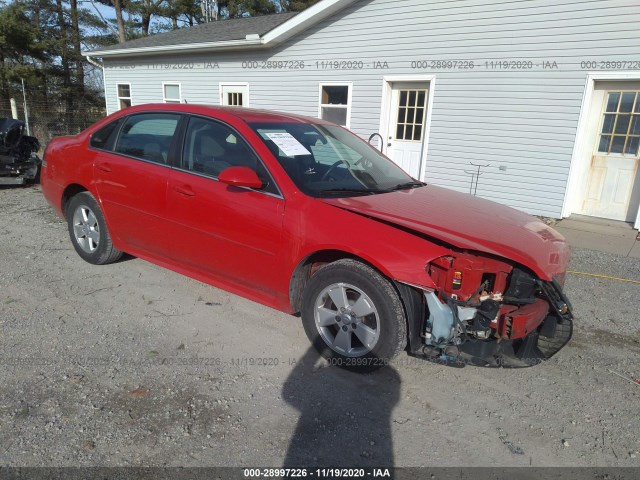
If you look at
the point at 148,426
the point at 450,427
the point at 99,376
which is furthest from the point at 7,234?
the point at 450,427

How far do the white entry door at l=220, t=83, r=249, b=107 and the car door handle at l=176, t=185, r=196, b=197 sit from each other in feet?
30.5

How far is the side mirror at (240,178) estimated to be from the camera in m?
3.18

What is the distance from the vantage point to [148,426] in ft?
8.10

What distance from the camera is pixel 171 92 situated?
562 inches

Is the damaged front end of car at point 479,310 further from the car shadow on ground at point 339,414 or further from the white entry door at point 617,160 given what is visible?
the white entry door at point 617,160

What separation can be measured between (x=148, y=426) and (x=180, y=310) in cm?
149

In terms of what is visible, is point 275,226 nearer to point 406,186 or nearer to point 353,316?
point 353,316

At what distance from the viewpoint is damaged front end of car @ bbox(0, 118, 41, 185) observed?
8586 millimetres

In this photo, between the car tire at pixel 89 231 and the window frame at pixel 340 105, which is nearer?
the car tire at pixel 89 231

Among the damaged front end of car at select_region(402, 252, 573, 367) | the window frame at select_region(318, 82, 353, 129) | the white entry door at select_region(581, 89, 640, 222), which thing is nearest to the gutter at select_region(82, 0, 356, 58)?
the window frame at select_region(318, 82, 353, 129)

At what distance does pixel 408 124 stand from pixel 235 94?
538 centimetres

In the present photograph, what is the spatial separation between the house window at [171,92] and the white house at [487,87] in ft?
10.4

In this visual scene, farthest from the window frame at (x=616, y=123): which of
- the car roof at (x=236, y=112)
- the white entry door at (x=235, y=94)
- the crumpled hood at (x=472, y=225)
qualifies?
the white entry door at (x=235, y=94)

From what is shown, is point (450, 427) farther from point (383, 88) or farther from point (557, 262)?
point (383, 88)
